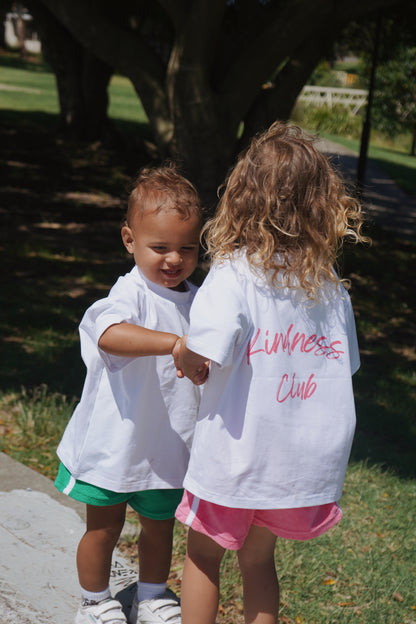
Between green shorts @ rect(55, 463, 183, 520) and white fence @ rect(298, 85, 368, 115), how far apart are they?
92.4ft

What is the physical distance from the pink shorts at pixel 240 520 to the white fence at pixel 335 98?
28300 mm

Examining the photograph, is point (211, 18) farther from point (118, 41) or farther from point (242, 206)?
point (242, 206)

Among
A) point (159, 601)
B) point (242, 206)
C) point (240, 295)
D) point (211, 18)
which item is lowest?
point (159, 601)

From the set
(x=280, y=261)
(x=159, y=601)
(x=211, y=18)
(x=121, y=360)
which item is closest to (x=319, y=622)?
(x=159, y=601)

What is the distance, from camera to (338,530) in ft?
11.1

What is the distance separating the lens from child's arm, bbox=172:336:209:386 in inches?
76.7

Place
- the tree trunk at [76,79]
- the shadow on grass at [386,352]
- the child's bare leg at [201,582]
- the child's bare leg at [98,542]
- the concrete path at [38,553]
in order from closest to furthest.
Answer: the child's bare leg at [201,582]
the child's bare leg at [98,542]
the concrete path at [38,553]
the shadow on grass at [386,352]
the tree trunk at [76,79]

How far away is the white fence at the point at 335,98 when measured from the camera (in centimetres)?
2941

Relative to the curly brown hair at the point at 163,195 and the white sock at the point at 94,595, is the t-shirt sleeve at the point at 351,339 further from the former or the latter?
the white sock at the point at 94,595

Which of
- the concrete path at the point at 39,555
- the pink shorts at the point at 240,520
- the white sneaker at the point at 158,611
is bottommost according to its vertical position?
the concrete path at the point at 39,555

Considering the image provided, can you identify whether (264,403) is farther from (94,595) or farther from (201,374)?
(94,595)

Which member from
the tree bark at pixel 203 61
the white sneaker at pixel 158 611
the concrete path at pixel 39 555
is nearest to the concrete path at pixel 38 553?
the concrete path at pixel 39 555

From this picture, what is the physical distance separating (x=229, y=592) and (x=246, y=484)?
1094 millimetres

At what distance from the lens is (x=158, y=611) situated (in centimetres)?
240
